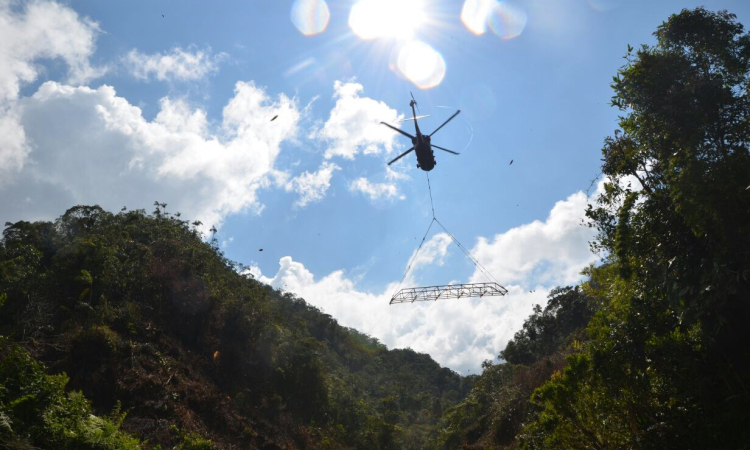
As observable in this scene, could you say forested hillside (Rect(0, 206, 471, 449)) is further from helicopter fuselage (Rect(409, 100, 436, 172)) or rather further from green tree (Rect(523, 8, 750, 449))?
helicopter fuselage (Rect(409, 100, 436, 172))

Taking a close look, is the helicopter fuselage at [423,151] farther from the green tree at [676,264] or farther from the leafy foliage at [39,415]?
the leafy foliage at [39,415]

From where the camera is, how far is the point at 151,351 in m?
22.0

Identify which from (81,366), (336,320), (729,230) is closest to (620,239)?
(729,230)

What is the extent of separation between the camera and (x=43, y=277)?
2081cm

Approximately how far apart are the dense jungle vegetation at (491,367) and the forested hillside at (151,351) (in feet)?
0.26

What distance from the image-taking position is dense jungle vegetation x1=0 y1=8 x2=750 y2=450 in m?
8.68

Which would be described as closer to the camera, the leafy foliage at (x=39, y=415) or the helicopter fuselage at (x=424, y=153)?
the leafy foliage at (x=39, y=415)

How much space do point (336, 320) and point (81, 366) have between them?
52.6 metres

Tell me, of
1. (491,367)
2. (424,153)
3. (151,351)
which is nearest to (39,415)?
(151,351)

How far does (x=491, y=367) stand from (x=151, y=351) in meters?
29.8

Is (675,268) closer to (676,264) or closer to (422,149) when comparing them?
(676,264)

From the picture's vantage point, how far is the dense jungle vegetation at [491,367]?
28.5 ft

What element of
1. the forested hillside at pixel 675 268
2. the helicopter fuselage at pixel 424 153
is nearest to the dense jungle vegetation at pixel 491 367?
the forested hillside at pixel 675 268

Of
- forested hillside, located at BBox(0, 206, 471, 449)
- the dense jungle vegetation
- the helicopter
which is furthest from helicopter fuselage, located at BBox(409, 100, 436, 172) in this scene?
forested hillside, located at BBox(0, 206, 471, 449)
